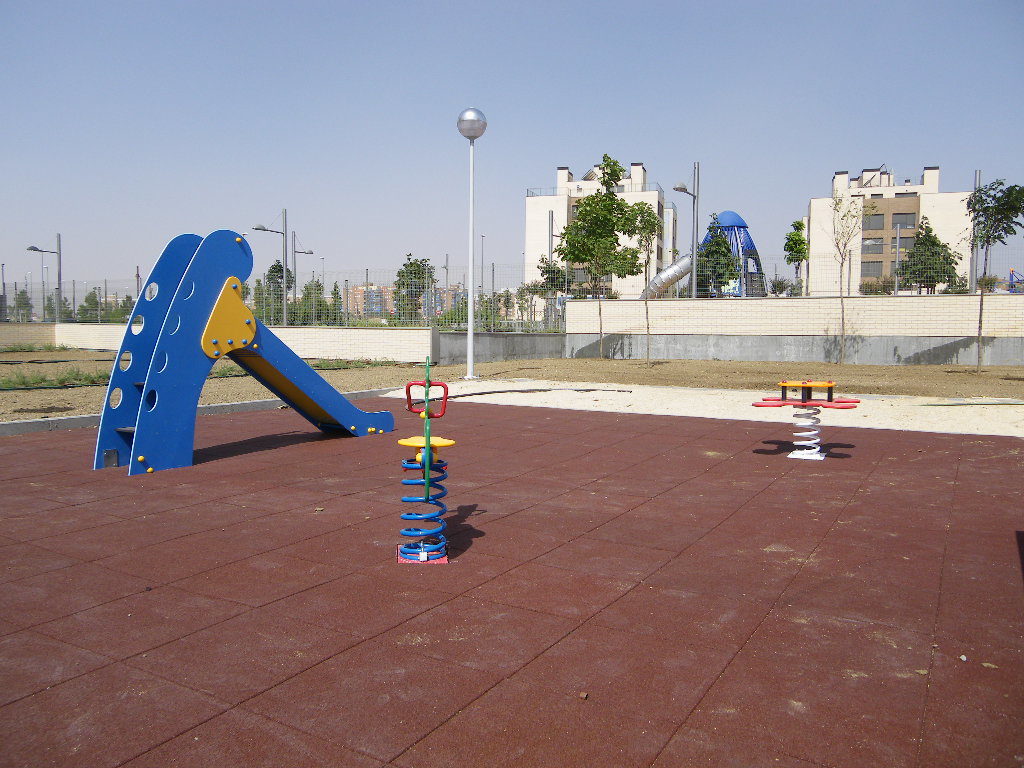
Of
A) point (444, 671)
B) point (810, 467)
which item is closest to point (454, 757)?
point (444, 671)

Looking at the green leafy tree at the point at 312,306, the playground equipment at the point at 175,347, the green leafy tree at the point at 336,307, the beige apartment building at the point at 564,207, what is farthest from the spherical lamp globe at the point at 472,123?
the beige apartment building at the point at 564,207

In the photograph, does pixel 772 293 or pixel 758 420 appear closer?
pixel 758 420

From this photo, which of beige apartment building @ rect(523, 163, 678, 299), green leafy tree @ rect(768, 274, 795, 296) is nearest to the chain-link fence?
green leafy tree @ rect(768, 274, 795, 296)

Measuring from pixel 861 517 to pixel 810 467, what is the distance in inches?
83.9

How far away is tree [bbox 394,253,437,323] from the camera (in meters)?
24.4

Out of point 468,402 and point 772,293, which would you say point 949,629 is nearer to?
point 468,402

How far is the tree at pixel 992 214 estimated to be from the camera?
20.2 meters

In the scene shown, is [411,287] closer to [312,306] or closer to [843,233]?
[312,306]

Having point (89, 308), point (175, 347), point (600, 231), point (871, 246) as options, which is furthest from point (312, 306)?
point (871, 246)

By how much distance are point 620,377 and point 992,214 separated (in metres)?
11.6

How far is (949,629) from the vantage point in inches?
149

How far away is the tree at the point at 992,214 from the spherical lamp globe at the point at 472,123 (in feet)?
45.3

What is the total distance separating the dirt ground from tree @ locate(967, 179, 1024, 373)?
3.17 meters

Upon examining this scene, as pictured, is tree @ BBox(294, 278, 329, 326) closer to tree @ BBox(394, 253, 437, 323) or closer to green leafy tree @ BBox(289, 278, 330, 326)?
green leafy tree @ BBox(289, 278, 330, 326)
